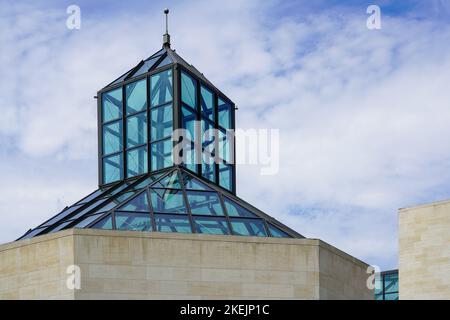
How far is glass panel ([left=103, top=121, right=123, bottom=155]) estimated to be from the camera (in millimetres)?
45938

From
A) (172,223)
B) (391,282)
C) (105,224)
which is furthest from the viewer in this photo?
(391,282)

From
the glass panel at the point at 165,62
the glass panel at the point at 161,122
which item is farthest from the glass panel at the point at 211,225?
the glass panel at the point at 165,62

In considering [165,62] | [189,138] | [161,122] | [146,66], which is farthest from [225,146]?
[146,66]

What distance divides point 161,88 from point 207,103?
97.7 inches

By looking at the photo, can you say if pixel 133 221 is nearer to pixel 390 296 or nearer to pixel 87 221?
pixel 87 221

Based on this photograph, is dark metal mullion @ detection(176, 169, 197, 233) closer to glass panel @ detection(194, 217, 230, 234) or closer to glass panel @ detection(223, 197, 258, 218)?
glass panel @ detection(194, 217, 230, 234)

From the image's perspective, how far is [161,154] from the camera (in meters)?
43.9

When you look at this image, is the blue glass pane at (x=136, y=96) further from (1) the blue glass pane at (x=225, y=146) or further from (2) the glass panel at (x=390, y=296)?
(2) the glass panel at (x=390, y=296)

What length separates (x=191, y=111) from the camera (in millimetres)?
45062

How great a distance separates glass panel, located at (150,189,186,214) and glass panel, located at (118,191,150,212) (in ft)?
0.82

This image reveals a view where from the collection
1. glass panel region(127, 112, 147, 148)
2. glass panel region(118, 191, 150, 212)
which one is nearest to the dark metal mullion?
glass panel region(118, 191, 150, 212)
